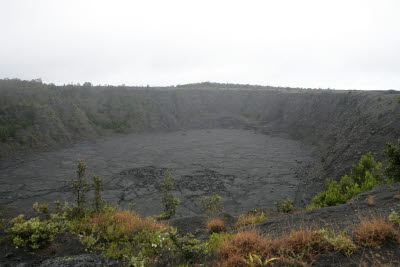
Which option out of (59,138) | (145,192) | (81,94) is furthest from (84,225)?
(81,94)

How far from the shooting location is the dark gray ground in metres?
11.7

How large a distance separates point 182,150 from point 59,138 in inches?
459

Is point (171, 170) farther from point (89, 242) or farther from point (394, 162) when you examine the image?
point (394, 162)

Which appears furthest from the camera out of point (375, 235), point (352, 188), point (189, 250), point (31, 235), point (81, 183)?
point (81, 183)

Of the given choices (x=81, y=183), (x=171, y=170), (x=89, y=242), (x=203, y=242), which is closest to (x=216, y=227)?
(x=203, y=242)

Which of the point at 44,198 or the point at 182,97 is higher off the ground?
the point at 182,97

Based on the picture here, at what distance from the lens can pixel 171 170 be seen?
15.8 meters

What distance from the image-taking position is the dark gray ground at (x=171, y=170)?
11711 mm

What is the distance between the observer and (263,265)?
143 inches

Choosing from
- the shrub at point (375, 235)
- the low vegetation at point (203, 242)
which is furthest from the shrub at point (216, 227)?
the shrub at point (375, 235)

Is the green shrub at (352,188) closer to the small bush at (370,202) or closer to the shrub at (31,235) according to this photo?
the small bush at (370,202)

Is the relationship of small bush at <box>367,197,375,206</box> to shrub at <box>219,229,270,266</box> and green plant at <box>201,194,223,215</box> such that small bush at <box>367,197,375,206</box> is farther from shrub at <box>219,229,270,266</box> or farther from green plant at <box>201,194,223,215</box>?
green plant at <box>201,194,223,215</box>

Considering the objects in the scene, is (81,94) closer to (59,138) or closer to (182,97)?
(59,138)

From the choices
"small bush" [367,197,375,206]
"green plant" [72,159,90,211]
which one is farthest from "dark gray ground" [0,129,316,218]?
"small bush" [367,197,375,206]
